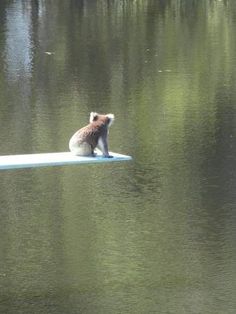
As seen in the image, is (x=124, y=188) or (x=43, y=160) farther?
(x=124, y=188)

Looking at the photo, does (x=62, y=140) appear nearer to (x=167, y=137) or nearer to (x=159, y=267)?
(x=167, y=137)

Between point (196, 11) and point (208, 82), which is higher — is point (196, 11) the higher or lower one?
the higher one

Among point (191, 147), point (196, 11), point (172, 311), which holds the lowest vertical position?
point (172, 311)

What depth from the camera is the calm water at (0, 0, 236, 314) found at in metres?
7.53

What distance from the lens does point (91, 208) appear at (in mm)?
9688

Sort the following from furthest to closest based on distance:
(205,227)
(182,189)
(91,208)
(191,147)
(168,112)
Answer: (168,112) → (191,147) → (182,189) → (91,208) → (205,227)

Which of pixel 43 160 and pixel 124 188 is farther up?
pixel 43 160

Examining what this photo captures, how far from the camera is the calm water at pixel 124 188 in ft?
24.7

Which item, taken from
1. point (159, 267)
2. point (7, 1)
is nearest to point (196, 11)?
point (7, 1)

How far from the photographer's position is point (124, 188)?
10438 millimetres

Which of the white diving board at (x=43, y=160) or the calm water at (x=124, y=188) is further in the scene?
the calm water at (x=124, y=188)

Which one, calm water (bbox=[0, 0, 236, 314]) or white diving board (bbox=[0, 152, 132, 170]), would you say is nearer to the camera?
white diving board (bbox=[0, 152, 132, 170])

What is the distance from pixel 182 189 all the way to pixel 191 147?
7.12ft

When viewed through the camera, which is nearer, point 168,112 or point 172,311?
point 172,311
